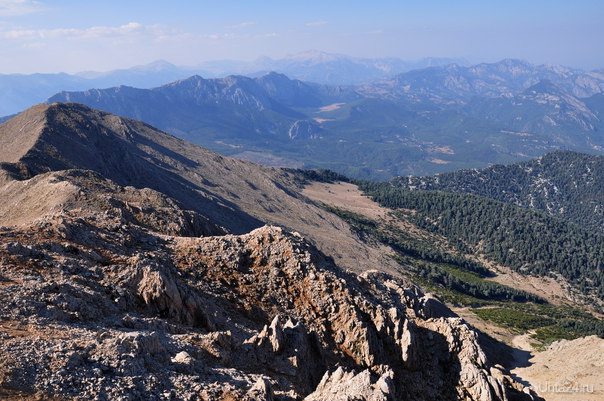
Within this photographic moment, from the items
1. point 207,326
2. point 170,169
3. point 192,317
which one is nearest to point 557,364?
point 207,326

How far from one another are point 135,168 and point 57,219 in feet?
250

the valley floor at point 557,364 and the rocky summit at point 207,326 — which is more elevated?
the rocky summit at point 207,326

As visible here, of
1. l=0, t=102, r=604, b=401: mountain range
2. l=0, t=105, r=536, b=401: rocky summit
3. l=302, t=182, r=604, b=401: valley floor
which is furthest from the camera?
l=302, t=182, r=604, b=401: valley floor

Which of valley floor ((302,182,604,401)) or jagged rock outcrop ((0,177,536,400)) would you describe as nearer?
jagged rock outcrop ((0,177,536,400))

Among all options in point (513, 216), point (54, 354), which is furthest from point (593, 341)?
point (513, 216)

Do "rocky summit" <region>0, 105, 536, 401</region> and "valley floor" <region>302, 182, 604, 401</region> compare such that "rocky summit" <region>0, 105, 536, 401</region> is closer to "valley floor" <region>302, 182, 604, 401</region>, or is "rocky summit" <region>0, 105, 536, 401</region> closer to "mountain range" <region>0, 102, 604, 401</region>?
"mountain range" <region>0, 102, 604, 401</region>

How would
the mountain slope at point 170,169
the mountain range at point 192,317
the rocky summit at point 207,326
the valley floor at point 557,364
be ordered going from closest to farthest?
1. the rocky summit at point 207,326
2. the mountain range at point 192,317
3. the valley floor at point 557,364
4. the mountain slope at point 170,169

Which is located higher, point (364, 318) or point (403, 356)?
point (364, 318)

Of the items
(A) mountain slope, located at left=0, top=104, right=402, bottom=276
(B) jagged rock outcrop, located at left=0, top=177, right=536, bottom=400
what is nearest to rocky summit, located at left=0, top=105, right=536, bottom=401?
(B) jagged rock outcrop, located at left=0, top=177, right=536, bottom=400

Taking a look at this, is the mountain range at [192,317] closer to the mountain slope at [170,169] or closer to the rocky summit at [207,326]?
the rocky summit at [207,326]

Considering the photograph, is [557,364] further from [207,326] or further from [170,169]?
[170,169]

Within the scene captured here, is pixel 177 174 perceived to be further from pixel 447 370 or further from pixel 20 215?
pixel 447 370

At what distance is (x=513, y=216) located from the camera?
590 feet

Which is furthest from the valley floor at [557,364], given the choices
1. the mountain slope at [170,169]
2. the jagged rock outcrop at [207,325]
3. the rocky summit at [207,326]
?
the mountain slope at [170,169]
